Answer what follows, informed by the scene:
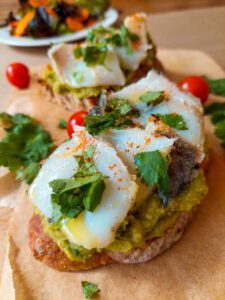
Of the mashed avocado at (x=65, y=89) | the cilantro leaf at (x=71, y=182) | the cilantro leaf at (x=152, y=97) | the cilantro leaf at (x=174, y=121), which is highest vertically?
the cilantro leaf at (x=71, y=182)

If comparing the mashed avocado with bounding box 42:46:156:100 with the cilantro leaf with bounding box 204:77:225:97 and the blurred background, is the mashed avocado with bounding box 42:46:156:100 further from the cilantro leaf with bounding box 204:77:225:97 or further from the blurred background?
the blurred background

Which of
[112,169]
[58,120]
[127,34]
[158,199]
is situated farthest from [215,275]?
[127,34]

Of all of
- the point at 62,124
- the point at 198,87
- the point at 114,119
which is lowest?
the point at 198,87

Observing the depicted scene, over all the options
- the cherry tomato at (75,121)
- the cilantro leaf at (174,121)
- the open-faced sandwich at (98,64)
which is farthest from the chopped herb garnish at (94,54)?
the cilantro leaf at (174,121)

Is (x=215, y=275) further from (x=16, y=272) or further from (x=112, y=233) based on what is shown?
(x=16, y=272)

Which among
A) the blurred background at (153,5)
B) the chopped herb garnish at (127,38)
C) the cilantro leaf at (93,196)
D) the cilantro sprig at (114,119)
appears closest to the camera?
the cilantro leaf at (93,196)

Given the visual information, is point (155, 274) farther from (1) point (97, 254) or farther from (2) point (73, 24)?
(2) point (73, 24)

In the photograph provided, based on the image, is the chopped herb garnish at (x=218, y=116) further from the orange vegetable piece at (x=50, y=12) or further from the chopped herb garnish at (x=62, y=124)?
the orange vegetable piece at (x=50, y=12)

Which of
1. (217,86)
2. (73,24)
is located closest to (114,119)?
(217,86)

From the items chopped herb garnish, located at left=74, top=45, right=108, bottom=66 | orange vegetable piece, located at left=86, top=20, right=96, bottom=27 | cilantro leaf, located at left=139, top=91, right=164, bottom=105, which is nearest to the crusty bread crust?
cilantro leaf, located at left=139, top=91, right=164, bottom=105
